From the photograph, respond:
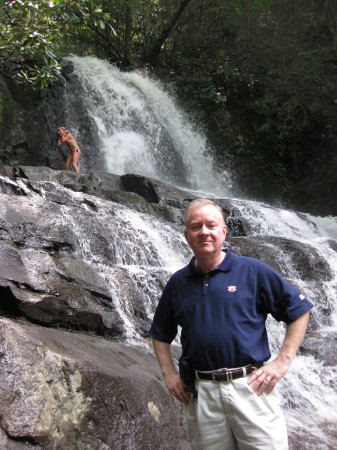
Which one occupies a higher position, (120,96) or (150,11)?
(150,11)

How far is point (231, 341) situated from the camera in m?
2.16

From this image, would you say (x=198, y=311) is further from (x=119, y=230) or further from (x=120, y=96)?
(x=120, y=96)

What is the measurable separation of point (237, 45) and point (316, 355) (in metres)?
16.9

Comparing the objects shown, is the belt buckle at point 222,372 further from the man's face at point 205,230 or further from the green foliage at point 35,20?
the green foliage at point 35,20

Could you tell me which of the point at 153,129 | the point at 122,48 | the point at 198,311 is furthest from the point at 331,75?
the point at 198,311

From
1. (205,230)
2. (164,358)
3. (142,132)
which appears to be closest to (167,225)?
(164,358)

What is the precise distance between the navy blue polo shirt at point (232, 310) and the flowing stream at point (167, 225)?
2.56 m

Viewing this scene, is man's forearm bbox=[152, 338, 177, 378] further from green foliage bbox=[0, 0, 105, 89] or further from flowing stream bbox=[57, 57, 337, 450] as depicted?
green foliage bbox=[0, 0, 105, 89]

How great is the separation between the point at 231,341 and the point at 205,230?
523 millimetres

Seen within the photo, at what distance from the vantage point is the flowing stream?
5.61 meters

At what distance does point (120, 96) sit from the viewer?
16562mm

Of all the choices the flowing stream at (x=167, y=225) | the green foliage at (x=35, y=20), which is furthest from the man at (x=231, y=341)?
the green foliage at (x=35, y=20)

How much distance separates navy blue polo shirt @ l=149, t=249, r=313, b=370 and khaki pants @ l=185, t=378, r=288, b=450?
11 centimetres

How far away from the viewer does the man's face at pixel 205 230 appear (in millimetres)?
2299
